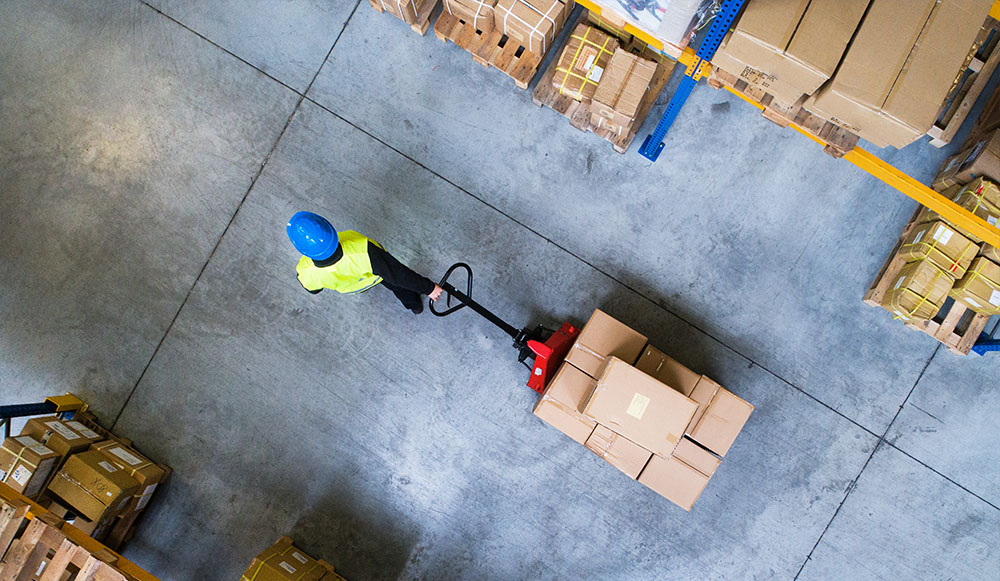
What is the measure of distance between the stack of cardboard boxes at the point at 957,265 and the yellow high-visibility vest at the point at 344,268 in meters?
4.16

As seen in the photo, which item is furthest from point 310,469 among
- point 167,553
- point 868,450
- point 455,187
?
point 868,450

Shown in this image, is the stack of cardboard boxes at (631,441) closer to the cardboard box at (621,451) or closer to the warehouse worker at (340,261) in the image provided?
the cardboard box at (621,451)

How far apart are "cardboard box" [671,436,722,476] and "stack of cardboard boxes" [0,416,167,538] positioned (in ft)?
14.0

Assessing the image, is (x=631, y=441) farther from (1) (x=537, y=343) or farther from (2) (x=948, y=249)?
(2) (x=948, y=249)

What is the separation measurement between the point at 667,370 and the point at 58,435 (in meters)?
4.82

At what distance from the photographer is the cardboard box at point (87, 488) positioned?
4.21 metres

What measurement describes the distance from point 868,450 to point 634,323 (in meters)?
2.24

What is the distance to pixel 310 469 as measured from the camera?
4.82m

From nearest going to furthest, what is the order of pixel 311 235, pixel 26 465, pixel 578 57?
pixel 311 235, pixel 26 465, pixel 578 57

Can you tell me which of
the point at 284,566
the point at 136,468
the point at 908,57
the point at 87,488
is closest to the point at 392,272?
the point at 284,566

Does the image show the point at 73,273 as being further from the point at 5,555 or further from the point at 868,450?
the point at 868,450

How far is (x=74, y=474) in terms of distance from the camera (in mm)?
4246

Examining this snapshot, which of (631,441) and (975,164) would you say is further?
(975,164)

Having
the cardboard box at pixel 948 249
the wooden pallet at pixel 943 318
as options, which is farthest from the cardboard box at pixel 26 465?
the cardboard box at pixel 948 249
